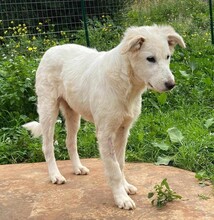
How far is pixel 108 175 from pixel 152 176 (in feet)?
2.71

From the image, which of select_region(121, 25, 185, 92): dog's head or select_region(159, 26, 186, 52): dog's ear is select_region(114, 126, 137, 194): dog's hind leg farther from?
select_region(159, 26, 186, 52): dog's ear

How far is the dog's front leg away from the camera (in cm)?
430

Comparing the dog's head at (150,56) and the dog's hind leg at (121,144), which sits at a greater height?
the dog's head at (150,56)

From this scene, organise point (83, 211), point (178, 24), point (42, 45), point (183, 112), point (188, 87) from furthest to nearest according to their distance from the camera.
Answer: point (178, 24), point (42, 45), point (188, 87), point (183, 112), point (83, 211)

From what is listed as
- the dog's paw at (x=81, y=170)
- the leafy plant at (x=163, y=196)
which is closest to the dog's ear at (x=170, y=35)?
the leafy plant at (x=163, y=196)

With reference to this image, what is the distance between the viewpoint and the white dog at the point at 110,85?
402 cm

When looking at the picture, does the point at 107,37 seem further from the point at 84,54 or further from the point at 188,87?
the point at 84,54

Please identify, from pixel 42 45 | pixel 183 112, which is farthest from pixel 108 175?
pixel 42 45

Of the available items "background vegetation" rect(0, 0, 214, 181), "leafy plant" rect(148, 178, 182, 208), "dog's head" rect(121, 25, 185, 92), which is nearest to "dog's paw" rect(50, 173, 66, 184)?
"background vegetation" rect(0, 0, 214, 181)

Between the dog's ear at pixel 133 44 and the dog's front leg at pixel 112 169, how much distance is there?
0.86 meters

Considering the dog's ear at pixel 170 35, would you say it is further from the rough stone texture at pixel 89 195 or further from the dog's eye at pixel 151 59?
the rough stone texture at pixel 89 195

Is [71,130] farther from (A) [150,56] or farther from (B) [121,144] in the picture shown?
(A) [150,56]

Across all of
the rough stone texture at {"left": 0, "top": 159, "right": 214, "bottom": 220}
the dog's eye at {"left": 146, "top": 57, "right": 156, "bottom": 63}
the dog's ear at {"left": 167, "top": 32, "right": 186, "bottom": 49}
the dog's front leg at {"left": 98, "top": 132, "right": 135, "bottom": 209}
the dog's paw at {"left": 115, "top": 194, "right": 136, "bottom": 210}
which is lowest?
the rough stone texture at {"left": 0, "top": 159, "right": 214, "bottom": 220}

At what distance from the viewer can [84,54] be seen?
4918mm
